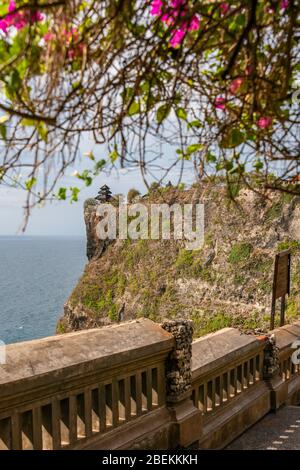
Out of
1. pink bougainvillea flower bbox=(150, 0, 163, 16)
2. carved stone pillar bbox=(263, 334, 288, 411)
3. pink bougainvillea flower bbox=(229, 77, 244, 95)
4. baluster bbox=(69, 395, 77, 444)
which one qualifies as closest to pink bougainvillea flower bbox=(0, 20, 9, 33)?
pink bougainvillea flower bbox=(150, 0, 163, 16)

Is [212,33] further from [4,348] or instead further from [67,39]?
[4,348]

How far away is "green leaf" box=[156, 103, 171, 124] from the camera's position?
285 cm

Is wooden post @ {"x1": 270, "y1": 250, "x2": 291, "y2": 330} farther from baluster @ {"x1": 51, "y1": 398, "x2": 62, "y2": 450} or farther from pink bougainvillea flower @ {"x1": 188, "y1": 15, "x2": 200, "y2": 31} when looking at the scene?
pink bougainvillea flower @ {"x1": 188, "y1": 15, "x2": 200, "y2": 31}

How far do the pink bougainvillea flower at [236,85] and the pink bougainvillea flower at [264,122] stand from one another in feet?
0.79

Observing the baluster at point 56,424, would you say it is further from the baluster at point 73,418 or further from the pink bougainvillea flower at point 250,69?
the pink bougainvillea flower at point 250,69

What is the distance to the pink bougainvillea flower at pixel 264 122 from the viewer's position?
2914mm

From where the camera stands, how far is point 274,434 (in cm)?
722

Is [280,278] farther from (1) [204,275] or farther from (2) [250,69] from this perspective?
(1) [204,275]

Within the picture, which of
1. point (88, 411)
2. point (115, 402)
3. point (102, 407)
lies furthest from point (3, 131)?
point (115, 402)

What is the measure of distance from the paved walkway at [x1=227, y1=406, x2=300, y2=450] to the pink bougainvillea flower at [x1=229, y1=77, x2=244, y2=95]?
505 cm

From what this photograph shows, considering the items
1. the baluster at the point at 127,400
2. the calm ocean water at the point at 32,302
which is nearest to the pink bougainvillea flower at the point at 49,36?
the baluster at the point at 127,400

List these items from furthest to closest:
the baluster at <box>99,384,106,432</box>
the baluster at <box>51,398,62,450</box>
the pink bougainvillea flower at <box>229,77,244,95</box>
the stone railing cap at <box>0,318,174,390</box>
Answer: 1. the baluster at <box>99,384,106,432</box>
2. the baluster at <box>51,398,62,450</box>
3. the stone railing cap at <box>0,318,174,390</box>
4. the pink bougainvillea flower at <box>229,77,244,95</box>

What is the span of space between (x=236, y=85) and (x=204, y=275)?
39.9 meters
